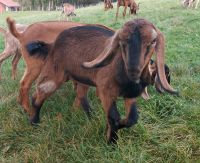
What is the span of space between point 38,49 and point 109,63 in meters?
1.53

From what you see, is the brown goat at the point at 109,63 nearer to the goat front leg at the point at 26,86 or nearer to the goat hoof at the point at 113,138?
the goat hoof at the point at 113,138

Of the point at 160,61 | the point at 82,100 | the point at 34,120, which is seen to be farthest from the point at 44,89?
the point at 160,61

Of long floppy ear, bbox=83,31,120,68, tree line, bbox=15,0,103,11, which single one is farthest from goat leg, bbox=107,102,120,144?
tree line, bbox=15,0,103,11

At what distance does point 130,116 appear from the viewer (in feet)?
13.7

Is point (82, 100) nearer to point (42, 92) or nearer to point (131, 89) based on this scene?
point (42, 92)

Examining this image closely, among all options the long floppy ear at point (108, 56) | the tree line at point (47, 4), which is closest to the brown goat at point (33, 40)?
the long floppy ear at point (108, 56)

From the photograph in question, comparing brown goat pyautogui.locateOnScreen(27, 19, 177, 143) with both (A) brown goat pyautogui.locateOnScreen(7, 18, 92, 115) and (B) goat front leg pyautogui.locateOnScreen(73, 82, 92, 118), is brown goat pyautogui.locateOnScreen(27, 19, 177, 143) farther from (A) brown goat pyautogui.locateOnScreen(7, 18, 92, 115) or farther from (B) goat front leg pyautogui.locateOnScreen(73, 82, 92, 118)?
(B) goat front leg pyautogui.locateOnScreen(73, 82, 92, 118)

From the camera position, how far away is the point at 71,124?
484cm

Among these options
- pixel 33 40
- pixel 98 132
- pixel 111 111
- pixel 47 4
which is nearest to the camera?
pixel 111 111

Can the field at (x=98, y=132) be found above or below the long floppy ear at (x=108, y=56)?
below

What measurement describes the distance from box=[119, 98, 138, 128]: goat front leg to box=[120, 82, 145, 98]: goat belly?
20 centimetres

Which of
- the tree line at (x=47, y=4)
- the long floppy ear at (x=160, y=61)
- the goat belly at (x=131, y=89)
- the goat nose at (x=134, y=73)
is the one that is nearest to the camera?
the goat nose at (x=134, y=73)

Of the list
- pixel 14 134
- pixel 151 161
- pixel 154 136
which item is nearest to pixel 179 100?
pixel 154 136

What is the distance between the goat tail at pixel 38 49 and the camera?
509 centimetres
